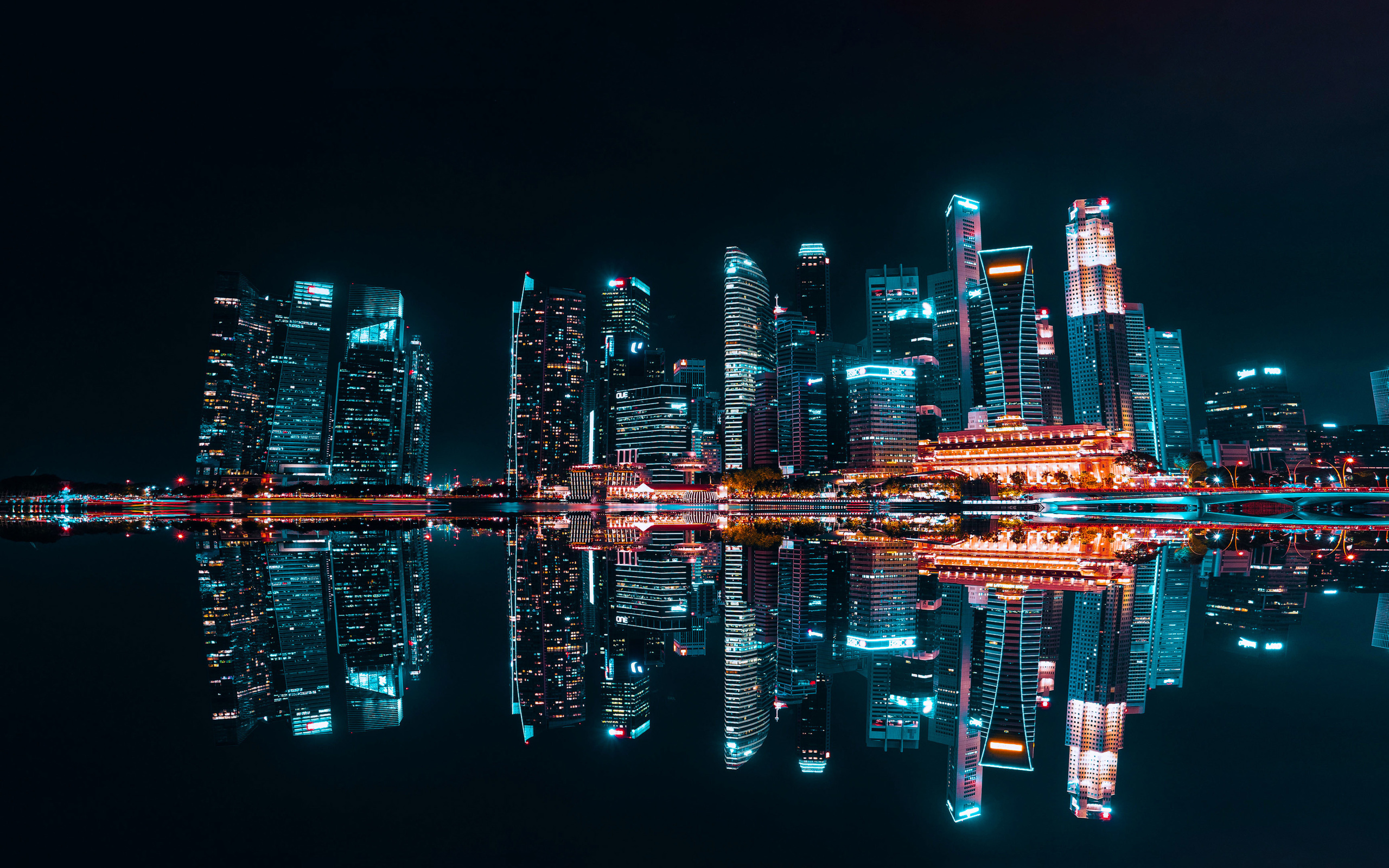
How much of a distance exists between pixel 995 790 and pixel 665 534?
43.5 metres

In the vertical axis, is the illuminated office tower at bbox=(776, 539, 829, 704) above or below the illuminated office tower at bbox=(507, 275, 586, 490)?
below

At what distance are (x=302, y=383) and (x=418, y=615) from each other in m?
179

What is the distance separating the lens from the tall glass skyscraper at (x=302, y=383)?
6447 inches

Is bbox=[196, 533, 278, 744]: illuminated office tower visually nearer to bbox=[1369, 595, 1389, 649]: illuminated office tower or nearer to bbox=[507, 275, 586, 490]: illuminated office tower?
bbox=[1369, 595, 1389, 649]: illuminated office tower

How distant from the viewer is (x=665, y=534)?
49.0 meters

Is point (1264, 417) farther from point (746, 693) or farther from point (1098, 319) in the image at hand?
point (746, 693)

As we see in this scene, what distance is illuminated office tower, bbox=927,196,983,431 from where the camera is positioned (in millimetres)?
174625

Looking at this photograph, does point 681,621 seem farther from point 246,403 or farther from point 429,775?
point 246,403

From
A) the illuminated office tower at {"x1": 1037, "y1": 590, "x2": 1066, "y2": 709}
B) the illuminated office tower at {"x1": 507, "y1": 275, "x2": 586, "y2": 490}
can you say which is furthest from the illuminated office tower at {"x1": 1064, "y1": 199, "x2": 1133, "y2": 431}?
the illuminated office tower at {"x1": 1037, "y1": 590, "x2": 1066, "y2": 709}

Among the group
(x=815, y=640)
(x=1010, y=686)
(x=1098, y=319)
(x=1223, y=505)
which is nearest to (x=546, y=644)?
(x=815, y=640)

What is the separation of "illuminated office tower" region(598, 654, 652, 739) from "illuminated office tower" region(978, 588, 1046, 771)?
360 centimetres

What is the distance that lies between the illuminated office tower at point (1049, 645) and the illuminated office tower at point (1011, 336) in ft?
480

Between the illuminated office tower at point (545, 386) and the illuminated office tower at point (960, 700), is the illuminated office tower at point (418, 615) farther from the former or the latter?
the illuminated office tower at point (545, 386)

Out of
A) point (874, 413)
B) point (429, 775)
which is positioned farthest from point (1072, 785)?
point (874, 413)
